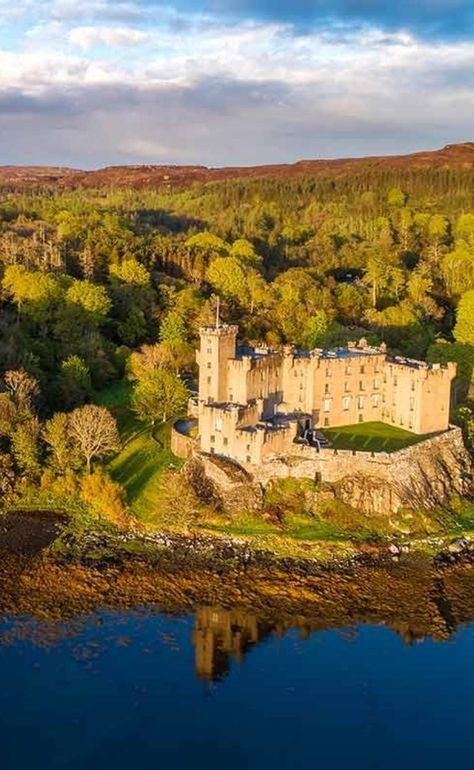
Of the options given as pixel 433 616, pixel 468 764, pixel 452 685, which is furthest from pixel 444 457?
pixel 468 764

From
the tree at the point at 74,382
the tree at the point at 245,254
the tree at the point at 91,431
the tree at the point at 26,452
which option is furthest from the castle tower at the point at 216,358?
the tree at the point at 245,254

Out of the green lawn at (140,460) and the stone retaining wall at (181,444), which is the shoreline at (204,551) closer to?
the green lawn at (140,460)

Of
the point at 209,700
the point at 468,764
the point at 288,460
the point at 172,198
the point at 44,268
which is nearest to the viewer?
the point at 468,764

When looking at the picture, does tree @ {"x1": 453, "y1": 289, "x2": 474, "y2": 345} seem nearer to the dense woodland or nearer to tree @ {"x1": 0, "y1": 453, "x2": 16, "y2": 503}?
the dense woodland

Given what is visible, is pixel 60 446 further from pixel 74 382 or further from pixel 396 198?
pixel 396 198

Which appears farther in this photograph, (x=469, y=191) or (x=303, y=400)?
(x=469, y=191)

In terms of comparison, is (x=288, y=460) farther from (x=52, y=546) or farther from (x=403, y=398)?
(x=52, y=546)
